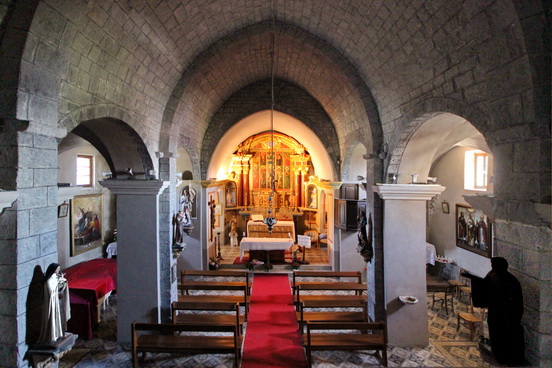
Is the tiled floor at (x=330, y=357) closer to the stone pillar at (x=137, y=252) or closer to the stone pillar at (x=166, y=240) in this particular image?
the stone pillar at (x=137, y=252)

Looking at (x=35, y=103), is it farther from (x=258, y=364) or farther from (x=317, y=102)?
(x=317, y=102)

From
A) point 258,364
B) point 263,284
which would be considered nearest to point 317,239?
point 263,284

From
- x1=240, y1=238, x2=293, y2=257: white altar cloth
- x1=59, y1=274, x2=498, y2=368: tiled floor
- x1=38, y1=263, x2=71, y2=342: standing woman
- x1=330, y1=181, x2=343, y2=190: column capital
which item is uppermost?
x1=330, y1=181, x2=343, y2=190: column capital

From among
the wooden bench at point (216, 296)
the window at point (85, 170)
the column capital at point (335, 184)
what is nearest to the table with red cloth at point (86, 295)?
the wooden bench at point (216, 296)

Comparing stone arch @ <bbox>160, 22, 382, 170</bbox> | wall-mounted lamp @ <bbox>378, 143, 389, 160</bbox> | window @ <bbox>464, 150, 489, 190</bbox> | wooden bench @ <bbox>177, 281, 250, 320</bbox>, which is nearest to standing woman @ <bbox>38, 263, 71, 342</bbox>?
stone arch @ <bbox>160, 22, 382, 170</bbox>

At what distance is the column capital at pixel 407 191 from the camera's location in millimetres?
6082

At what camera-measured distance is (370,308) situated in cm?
693

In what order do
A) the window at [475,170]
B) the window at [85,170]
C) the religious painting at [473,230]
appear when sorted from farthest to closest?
the window at [85,170], the window at [475,170], the religious painting at [473,230]

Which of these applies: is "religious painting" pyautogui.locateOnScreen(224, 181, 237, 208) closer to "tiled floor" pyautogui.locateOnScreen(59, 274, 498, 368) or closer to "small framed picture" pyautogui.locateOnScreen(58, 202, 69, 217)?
"small framed picture" pyautogui.locateOnScreen(58, 202, 69, 217)

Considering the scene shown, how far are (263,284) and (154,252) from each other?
4.57 m

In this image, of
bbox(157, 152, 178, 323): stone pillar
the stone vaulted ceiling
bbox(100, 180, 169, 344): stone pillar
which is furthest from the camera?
bbox(157, 152, 178, 323): stone pillar

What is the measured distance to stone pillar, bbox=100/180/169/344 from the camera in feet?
20.4

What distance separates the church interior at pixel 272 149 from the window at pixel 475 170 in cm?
4

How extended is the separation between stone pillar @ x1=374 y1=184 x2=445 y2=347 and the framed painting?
8.46 m
